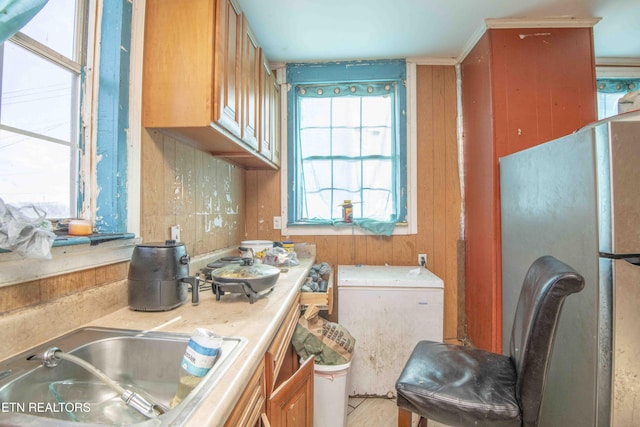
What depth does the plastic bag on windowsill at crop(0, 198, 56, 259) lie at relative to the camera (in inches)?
25.8

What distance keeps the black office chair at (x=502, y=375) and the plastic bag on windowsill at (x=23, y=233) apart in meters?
1.22

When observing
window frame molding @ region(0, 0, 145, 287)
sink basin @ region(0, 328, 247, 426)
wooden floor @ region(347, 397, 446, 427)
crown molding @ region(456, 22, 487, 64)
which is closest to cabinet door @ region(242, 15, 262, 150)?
window frame molding @ region(0, 0, 145, 287)

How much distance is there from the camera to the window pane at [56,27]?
91 cm

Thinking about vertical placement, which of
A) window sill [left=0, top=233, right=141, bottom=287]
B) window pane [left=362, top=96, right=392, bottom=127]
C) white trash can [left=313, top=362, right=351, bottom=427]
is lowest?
white trash can [left=313, top=362, right=351, bottom=427]

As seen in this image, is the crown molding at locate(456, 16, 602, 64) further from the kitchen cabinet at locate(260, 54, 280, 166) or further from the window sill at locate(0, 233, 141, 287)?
the window sill at locate(0, 233, 141, 287)

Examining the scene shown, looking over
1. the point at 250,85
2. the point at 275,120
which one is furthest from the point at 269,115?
the point at 250,85

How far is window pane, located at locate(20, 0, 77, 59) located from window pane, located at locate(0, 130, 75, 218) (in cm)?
33

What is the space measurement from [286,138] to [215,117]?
135 cm

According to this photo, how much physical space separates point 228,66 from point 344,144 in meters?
1.38

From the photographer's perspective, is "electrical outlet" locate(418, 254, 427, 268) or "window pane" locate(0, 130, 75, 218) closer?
"window pane" locate(0, 130, 75, 218)

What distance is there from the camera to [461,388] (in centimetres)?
108

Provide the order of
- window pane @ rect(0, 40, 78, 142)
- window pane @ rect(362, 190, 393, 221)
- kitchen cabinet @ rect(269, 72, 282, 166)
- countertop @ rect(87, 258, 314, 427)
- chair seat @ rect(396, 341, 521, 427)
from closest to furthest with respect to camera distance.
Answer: countertop @ rect(87, 258, 314, 427)
window pane @ rect(0, 40, 78, 142)
chair seat @ rect(396, 341, 521, 427)
kitchen cabinet @ rect(269, 72, 282, 166)
window pane @ rect(362, 190, 393, 221)

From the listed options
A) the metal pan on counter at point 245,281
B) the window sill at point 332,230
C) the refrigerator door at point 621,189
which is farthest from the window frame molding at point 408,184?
the refrigerator door at point 621,189

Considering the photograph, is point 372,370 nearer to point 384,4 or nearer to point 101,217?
point 101,217
